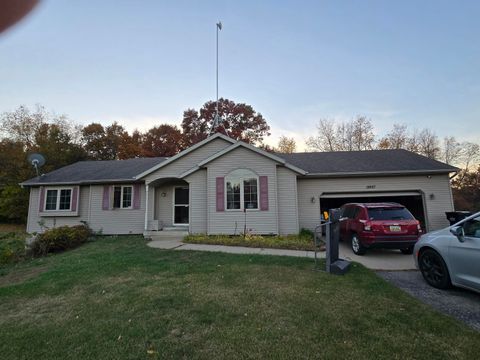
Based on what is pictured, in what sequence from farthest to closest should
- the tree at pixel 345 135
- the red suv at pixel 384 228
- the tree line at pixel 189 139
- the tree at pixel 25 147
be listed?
1. the tree at pixel 345 135
2. the tree line at pixel 189 139
3. the tree at pixel 25 147
4. the red suv at pixel 384 228

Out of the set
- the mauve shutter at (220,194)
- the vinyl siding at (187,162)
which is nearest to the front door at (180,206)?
the vinyl siding at (187,162)

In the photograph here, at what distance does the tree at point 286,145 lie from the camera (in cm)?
3481

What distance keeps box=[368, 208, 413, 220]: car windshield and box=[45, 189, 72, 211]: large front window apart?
1550cm

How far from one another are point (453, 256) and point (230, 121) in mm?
30526

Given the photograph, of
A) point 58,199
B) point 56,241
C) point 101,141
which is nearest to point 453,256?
point 56,241

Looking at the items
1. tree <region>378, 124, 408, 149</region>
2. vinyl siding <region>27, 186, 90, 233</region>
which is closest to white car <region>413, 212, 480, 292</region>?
vinyl siding <region>27, 186, 90, 233</region>

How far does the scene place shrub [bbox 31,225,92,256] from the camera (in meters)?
11.2

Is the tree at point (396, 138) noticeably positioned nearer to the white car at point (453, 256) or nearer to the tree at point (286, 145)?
the tree at point (286, 145)

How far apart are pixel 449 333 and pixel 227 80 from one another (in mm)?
17184

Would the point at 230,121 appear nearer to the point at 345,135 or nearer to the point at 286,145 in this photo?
the point at 286,145

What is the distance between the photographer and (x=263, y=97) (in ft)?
52.0

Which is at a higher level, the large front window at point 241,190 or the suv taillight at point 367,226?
the large front window at point 241,190

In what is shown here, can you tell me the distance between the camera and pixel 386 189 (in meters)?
13.4

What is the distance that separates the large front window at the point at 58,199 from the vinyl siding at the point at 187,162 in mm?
5342
